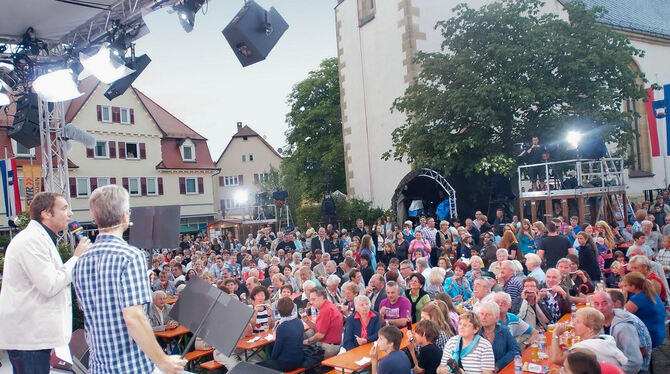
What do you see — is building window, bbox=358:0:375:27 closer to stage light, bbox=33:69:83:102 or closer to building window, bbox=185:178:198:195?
stage light, bbox=33:69:83:102

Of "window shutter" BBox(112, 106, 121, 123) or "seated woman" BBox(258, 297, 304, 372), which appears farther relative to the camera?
"window shutter" BBox(112, 106, 121, 123)

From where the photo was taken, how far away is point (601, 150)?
14609mm

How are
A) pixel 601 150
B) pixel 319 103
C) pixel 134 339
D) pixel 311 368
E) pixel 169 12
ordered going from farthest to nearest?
1. pixel 319 103
2. pixel 601 150
3. pixel 169 12
4. pixel 311 368
5. pixel 134 339

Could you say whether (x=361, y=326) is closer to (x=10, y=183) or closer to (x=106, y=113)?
(x=10, y=183)

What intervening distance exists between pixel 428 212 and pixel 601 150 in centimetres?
662

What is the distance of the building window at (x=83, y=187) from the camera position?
1225 inches

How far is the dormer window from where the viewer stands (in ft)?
122

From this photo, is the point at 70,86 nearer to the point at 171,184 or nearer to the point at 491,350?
the point at 491,350

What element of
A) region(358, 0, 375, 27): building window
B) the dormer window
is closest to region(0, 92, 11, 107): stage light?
region(358, 0, 375, 27): building window

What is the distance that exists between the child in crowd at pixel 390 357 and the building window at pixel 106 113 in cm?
3140

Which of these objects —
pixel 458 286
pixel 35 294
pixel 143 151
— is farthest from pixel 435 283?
pixel 143 151

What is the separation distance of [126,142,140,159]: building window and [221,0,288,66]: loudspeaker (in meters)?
29.7

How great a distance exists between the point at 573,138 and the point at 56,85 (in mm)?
13521

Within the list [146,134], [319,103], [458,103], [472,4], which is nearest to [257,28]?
[458,103]
